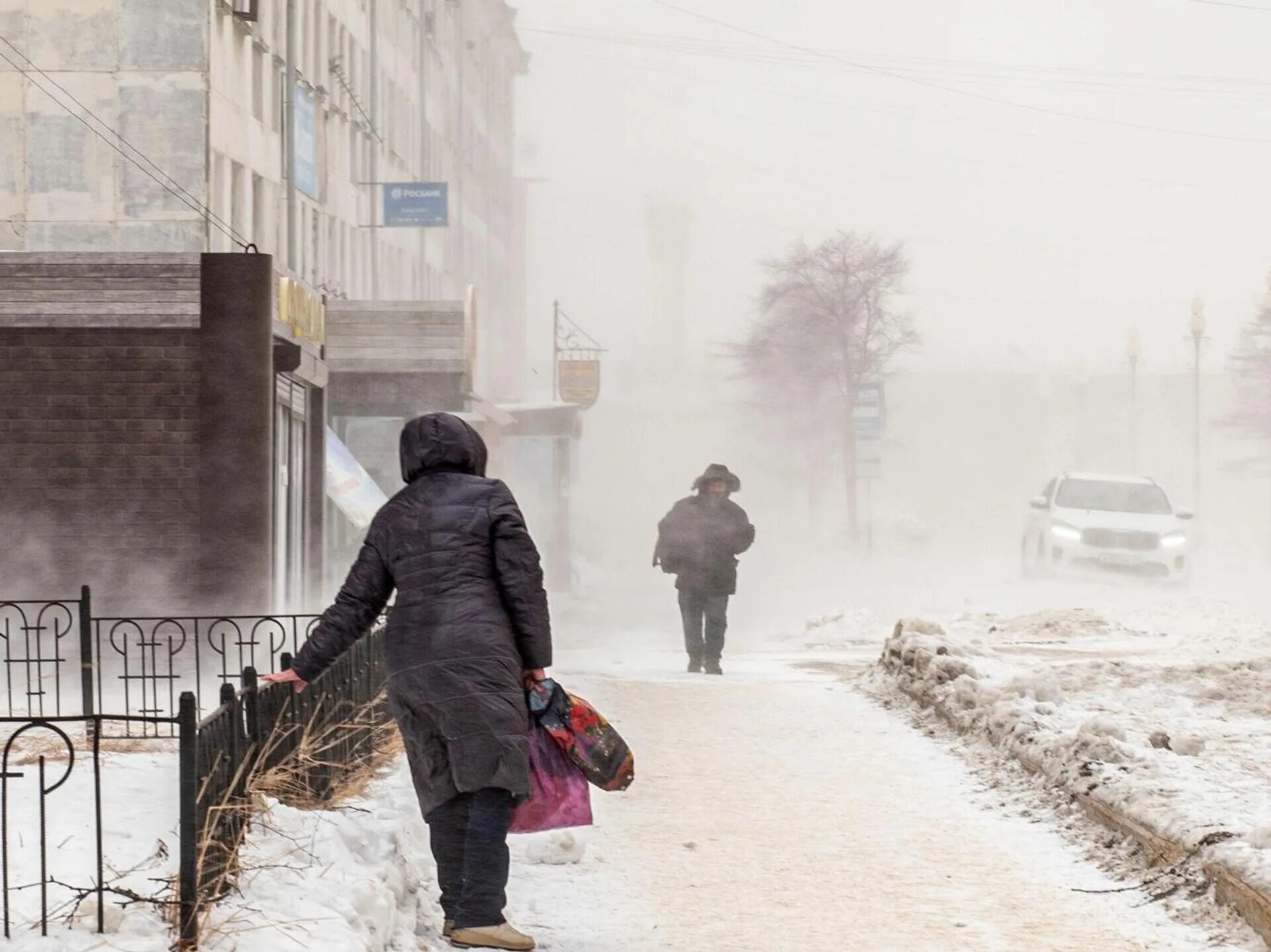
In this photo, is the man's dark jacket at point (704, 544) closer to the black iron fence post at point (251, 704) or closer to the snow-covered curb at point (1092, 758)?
the snow-covered curb at point (1092, 758)

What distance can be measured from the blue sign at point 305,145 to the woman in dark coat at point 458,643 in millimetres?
26035

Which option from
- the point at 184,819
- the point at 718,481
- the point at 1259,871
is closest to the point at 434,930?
the point at 184,819

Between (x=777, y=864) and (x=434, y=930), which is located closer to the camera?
(x=434, y=930)

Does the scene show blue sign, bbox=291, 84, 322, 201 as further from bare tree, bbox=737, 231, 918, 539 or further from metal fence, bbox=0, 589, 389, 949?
bare tree, bbox=737, 231, 918, 539

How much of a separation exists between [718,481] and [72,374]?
570 cm

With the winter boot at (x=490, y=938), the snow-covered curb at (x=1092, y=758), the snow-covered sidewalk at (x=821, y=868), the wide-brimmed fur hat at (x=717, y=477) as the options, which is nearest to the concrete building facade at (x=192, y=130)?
the wide-brimmed fur hat at (x=717, y=477)

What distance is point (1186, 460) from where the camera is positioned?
110m

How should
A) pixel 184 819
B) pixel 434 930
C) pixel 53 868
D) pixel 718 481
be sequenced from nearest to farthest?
pixel 184 819
pixel 434 930
pixel 53 868
pixel 718 481

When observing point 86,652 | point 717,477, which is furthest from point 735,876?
point 717,477

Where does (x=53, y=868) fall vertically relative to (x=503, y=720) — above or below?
below

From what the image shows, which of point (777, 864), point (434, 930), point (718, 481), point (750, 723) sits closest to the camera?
point (434, 930)

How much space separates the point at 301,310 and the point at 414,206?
17045 millimetres

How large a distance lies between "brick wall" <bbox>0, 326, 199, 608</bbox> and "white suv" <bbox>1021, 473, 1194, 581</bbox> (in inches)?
644

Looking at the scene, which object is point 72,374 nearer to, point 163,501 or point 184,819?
point 163,501
